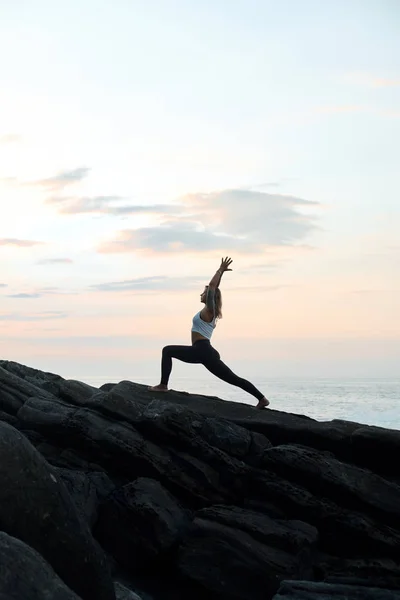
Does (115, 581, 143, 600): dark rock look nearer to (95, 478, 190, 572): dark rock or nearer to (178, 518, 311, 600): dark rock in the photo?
(95, 478, 190, 572): dark rock

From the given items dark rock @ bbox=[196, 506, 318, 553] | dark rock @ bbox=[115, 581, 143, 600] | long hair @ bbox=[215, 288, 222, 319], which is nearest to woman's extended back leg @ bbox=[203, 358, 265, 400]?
long hair @ bbox=[215, 288, 222, 319]

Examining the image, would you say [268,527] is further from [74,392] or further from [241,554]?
[74,392]

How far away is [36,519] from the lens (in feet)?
34.9

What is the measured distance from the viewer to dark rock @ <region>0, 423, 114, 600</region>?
1050 cm

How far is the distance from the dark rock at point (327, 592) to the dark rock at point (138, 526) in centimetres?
272

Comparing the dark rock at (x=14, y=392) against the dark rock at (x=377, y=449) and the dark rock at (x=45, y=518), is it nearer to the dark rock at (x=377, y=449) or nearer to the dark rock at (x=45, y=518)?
the dark rock at (x=45, y=518)

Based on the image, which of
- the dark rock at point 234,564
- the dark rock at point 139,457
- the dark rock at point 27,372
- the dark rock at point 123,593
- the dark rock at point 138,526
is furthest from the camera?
the dark rock at point 27,372

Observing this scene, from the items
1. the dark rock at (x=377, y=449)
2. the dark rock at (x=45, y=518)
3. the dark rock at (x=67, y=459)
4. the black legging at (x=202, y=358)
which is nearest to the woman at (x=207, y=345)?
the black legging at (x=202, y=358)

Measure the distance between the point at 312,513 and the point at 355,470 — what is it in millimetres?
1565

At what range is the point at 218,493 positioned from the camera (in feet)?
51.4

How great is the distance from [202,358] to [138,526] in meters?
5.30

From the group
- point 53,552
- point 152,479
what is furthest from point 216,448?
point 53,552

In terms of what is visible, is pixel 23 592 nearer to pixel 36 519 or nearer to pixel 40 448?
pixel 36 519

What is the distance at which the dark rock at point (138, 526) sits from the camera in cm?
1414
